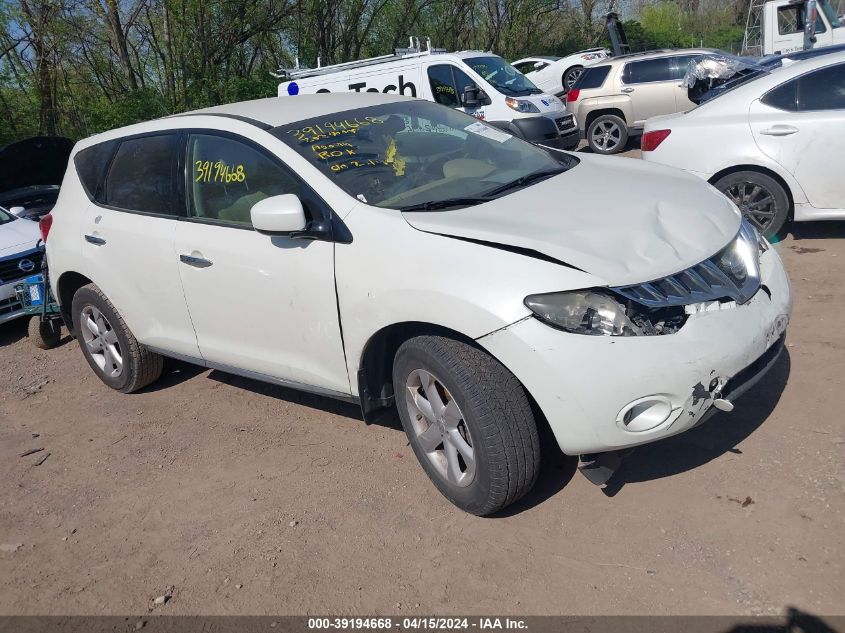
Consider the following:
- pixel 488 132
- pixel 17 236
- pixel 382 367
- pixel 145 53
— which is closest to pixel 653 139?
pixel 488 132

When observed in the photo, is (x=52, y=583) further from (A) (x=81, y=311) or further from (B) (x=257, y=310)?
(A) (x=81, y=311)

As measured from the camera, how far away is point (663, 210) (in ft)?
11.1

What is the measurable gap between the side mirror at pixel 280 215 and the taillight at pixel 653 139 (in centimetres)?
420

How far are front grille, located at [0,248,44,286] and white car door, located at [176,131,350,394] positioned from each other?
11.7 feet

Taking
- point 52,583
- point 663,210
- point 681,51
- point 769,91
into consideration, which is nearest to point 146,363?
point 52,583

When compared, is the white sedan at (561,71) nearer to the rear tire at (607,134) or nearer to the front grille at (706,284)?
the rear tire at (607,134)

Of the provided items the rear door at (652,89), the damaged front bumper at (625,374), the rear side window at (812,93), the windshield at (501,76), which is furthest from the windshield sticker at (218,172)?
the rear door at (652,89)

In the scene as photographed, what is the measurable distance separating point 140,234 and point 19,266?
3255mm

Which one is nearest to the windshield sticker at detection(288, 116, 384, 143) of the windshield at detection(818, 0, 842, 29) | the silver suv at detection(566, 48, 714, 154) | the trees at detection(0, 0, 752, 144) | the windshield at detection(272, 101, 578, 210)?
the windshield at detection(272, 101, 578, 210)

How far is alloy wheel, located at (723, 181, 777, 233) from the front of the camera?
6230 mm

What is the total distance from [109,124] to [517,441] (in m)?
13.6

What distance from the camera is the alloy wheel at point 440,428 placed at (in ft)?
10.7

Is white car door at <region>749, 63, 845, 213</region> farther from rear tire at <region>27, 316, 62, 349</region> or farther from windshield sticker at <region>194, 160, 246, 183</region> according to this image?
rear tire at <region>27, 316, 62, 349</region>

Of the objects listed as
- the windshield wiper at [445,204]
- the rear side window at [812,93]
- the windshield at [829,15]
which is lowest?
the windshield wiper at [445,204]
